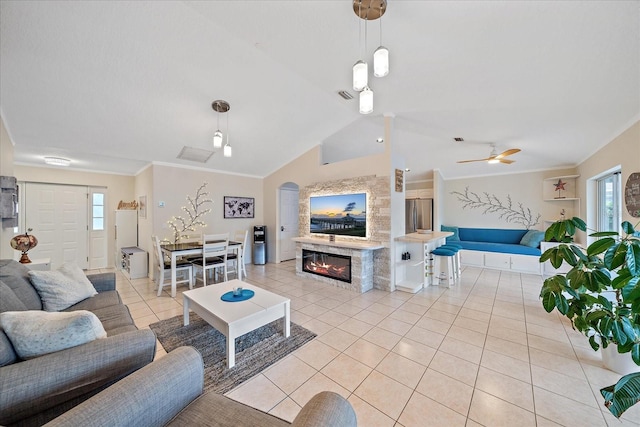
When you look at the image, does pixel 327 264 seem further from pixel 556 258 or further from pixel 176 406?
pixel 176 406

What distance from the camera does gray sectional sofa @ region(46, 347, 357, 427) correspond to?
2.88 ft

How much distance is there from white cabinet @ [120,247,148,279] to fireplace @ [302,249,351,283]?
334cm

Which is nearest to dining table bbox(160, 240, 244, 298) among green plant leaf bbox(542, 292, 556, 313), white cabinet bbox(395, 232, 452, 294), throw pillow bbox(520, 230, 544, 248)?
white cabinet bbox(395, 232, 452, 294)

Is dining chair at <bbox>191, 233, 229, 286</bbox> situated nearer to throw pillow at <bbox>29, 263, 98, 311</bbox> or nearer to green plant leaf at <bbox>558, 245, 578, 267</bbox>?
throw pillow at <bbox>29, 263, 98, 311</bbox>

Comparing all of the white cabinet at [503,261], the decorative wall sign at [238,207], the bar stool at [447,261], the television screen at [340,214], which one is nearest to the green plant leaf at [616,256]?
the bar stool at [447,261]

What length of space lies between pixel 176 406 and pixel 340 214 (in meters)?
3.89

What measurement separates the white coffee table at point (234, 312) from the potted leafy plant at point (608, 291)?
7.54 feet

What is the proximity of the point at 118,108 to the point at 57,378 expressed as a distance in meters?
3.42

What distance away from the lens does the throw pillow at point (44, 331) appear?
1.22m

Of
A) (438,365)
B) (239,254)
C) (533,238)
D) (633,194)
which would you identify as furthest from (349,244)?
(533,238)

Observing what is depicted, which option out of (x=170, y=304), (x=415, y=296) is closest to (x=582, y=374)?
(x=415, y=296)

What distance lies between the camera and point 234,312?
2.30m

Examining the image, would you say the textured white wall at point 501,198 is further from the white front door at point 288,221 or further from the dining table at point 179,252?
the dining table at point 179,252

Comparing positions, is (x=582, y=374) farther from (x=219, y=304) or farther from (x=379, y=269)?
(x=219, y=304)
